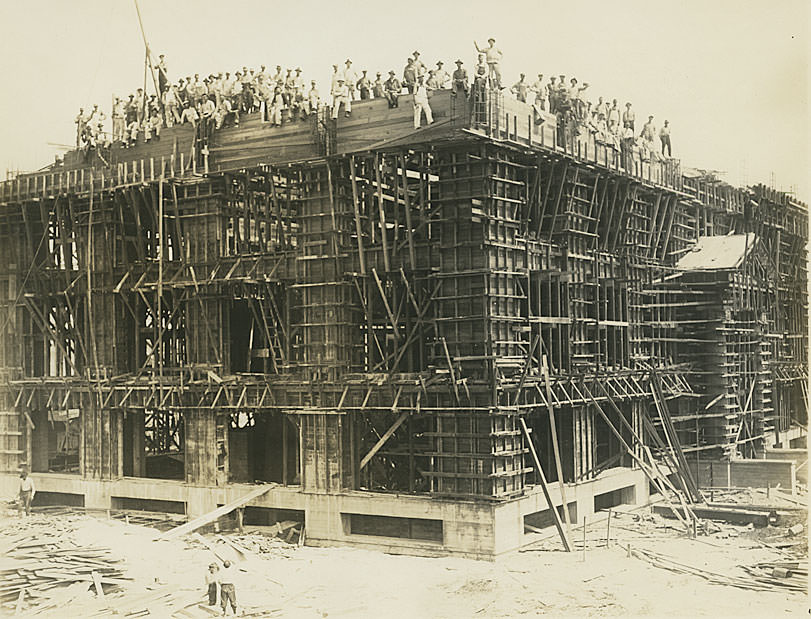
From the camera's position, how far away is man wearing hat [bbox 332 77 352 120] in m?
38.0

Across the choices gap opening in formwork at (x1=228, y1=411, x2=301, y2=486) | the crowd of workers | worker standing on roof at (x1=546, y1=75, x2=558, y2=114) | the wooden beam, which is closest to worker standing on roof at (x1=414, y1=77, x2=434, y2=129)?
the crowd of workers

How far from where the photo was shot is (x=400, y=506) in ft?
120

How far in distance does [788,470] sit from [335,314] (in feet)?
62.7

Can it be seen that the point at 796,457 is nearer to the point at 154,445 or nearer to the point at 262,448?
the point at 262,448

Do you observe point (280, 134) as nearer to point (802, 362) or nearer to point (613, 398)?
point (613, 398)

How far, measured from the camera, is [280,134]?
40000 millimetres

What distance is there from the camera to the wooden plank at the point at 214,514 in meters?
37.2

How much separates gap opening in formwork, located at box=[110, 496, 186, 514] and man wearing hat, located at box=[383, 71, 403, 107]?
52.6ft

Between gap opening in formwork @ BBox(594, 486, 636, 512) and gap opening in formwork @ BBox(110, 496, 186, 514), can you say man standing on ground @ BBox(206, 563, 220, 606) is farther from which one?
gap opening in formwork @ BBox(594, 486, 636, 512)

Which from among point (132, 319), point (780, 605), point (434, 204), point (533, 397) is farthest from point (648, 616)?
point (132, 319)

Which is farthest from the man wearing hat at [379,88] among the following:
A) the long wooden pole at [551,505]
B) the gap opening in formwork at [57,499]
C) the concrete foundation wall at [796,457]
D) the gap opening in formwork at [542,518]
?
the concrete foundation wall at [796,457]

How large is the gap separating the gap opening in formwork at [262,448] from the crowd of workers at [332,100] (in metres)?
10.7

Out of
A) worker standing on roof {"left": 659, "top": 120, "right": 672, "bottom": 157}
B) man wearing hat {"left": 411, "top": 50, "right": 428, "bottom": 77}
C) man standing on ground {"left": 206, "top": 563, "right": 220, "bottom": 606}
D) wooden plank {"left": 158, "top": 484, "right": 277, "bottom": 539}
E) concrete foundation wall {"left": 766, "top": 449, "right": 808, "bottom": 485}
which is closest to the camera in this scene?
man standing on ground {"left": 206, "top": 563, "right": 220, "bottom": 606}

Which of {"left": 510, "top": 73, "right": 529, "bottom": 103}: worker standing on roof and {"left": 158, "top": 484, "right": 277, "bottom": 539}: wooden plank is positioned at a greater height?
{"left": 510, "top": 73, "right": 529, "bottom": 103}: worker standing on roof
